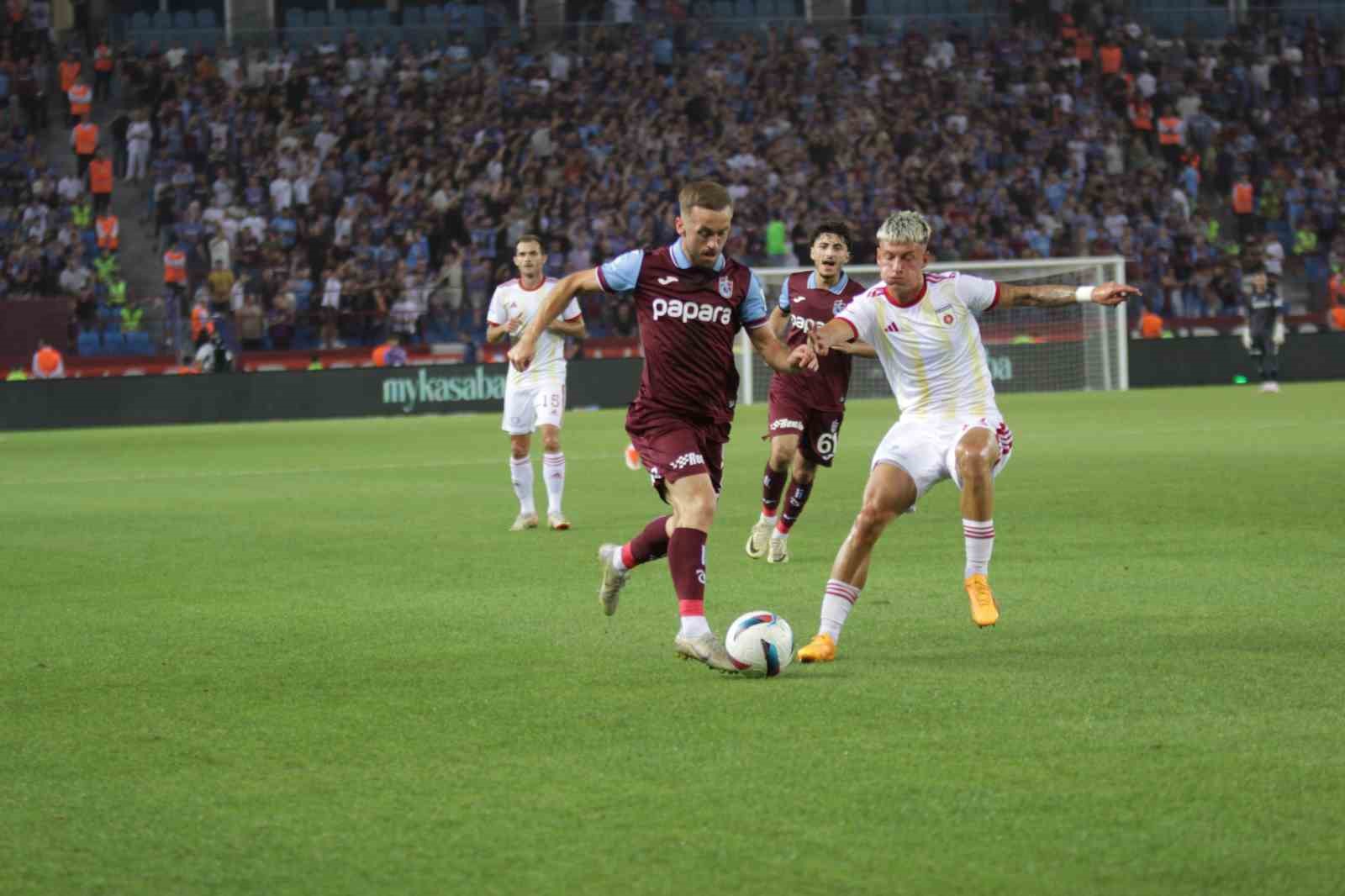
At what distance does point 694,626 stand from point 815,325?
5.63 meters

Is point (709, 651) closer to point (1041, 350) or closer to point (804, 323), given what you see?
point (804, 323)

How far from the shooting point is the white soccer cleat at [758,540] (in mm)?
12344

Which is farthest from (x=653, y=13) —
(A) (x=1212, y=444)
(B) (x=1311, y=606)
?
(B) (x=1311, y=606)

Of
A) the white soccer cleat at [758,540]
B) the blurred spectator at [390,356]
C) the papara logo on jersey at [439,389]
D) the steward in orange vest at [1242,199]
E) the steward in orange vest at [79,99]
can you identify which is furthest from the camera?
the steward in orange vest at [1242,199]

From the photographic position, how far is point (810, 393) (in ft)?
43.2

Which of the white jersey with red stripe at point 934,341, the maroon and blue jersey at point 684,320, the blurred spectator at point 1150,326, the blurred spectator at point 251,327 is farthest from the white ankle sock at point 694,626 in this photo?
the blurred spectator at point 1150,326

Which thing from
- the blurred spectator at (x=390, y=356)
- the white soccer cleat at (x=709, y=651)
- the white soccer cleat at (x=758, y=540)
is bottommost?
the white soccer cleat at (x=758, y=540)

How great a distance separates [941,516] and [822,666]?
6.96 metres

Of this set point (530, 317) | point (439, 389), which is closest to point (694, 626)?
point (530, 317)

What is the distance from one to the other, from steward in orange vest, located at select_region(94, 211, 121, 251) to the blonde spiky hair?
97.2ft

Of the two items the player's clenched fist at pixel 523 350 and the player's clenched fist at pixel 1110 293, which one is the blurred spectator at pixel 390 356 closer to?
the player's clenched fist at pixel 523 350

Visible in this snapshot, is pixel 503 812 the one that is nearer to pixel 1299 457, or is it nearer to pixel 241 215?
pixel 1299 457

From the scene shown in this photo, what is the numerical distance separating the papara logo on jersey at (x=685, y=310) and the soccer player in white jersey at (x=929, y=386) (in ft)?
1.57

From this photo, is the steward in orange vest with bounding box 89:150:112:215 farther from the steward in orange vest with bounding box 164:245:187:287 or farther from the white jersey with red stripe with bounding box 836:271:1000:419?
the white jersey with red stripe with bounding box 836:271:1000:419
